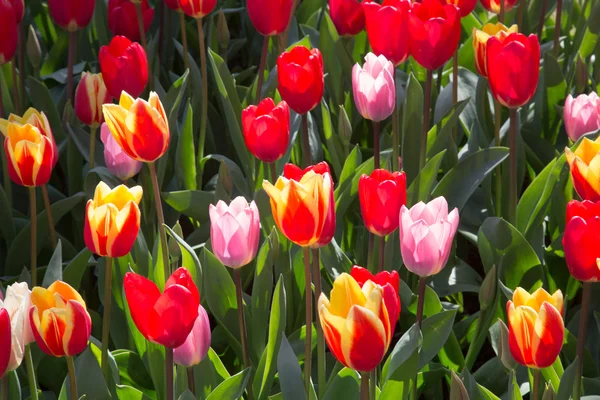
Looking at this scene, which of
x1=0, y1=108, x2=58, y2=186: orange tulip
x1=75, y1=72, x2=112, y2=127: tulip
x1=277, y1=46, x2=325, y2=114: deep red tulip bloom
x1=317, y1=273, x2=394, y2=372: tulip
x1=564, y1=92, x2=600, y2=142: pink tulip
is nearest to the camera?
x1=317, y1=273, x2=394, y2=372: tulip

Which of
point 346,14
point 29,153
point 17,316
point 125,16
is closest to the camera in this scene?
point 17,316

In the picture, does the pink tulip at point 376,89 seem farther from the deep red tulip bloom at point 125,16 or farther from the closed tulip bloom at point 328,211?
the deep red tulip bloom at point 125,16

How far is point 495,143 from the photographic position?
77.2 inches

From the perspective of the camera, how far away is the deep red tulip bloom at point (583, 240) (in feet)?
3.75

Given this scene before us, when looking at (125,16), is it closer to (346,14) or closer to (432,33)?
(346,14)

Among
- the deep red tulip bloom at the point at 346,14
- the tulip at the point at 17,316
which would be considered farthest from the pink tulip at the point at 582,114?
the tulip at the point at 17,316

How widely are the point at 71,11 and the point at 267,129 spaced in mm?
855

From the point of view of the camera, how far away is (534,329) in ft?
3.64

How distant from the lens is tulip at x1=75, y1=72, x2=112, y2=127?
183cm

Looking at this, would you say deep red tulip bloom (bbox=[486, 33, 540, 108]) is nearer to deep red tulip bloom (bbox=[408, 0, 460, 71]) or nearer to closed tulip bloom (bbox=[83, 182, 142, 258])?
deep red tulip bloom (bbox=[408, 0, 460, 71])

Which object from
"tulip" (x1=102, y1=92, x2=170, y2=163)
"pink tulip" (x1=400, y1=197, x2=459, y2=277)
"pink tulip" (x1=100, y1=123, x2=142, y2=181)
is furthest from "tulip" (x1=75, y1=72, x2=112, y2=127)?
"pink tulip" (x1=400, y1=197, x2=459, y2=277)

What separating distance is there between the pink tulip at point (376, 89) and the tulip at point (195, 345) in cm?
57

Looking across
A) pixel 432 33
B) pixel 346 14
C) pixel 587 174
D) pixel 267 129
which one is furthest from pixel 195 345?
pixel 346 14

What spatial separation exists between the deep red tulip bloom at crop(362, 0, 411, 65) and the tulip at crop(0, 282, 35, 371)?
85cm
